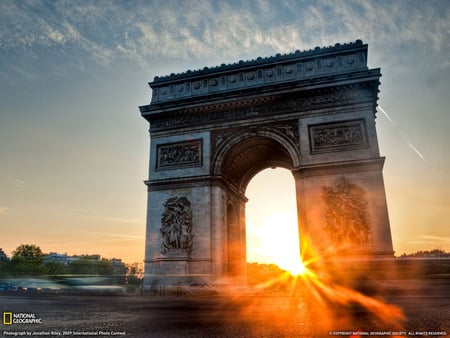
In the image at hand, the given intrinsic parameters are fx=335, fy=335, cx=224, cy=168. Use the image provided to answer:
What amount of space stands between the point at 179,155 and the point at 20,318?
1310cm

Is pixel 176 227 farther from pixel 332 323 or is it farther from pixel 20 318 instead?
pixel 332 323

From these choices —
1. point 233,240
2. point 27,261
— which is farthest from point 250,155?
point 27,261

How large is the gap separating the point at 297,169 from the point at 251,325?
478 inches

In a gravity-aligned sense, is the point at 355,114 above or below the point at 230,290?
above

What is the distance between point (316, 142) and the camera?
51.0 ft

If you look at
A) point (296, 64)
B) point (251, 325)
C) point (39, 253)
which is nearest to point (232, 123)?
point (296, 64)

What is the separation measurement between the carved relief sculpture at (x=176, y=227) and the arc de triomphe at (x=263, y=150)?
48mm

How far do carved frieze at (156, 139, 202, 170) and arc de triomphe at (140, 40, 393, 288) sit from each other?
54 millimetres

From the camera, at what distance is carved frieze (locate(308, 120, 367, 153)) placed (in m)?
15.0

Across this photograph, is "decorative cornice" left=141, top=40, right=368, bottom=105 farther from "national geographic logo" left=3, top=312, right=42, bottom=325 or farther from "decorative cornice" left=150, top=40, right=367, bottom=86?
"national geographic logo" left=3, top=312, right=42, bottom=325

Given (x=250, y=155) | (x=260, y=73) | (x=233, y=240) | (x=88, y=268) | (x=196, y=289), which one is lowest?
(x=196, y=289)

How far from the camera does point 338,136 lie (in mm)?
15320

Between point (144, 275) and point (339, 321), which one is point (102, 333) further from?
point (144, 275)

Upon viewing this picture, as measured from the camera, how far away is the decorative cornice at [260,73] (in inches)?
629
